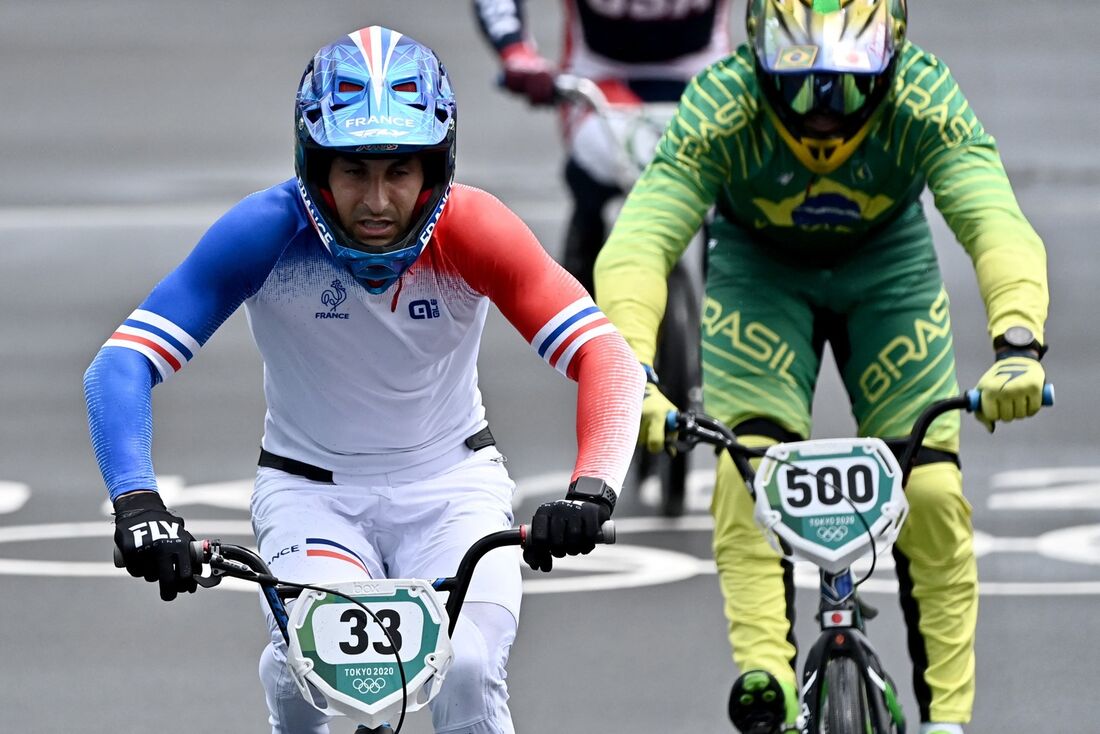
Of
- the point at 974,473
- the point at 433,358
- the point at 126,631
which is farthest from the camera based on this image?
the point at 974,473

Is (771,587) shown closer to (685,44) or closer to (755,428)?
(755,428)

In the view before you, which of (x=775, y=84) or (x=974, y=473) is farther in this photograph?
(x=974, y=473)

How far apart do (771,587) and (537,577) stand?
9.93 feet

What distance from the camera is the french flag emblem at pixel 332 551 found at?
224 inches

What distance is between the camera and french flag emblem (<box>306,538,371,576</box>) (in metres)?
5.69

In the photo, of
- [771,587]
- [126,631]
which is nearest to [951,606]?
[771,587]

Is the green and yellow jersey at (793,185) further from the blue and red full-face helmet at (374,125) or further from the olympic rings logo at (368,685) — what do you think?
the olympic rings logo at (368,685)

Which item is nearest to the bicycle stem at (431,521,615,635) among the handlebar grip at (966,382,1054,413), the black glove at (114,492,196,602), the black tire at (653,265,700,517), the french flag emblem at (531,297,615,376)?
the black glove at (114,492,196,602)

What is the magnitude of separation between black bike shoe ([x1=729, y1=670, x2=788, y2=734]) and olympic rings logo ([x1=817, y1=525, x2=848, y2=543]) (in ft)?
1.81

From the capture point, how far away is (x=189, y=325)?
5699mm

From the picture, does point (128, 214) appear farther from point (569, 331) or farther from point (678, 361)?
point (569, 331)

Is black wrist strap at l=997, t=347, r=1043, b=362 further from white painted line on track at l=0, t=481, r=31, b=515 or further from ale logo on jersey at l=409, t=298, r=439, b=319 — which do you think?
white painted line on track at l=0, t=481, r=31, b=515

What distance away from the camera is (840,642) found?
643 cm

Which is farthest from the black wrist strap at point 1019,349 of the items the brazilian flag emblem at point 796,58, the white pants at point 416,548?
the white pants at point 416,548
